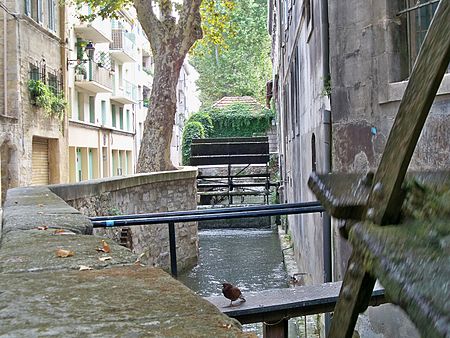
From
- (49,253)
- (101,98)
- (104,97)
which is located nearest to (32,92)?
(101,98)

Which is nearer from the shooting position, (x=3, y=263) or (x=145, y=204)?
(x=3, y=263)

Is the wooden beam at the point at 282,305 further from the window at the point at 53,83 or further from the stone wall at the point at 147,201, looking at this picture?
the window at the point at 53,83

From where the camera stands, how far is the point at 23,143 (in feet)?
61.2

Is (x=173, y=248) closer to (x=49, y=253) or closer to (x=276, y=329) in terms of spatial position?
(x=276, y=329)

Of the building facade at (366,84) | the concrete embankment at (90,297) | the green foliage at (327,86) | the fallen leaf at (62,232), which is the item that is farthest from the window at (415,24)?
the concrete embankment at (90,297)

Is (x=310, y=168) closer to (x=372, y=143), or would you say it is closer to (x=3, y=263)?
(x=372, y=143)

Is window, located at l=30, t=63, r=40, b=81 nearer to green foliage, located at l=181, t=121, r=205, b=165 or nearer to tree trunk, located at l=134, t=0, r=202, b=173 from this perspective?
tree trunk, located at l=134, t=0, r=202, b=173

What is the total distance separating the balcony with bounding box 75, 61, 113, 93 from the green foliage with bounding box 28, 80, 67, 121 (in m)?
4.09

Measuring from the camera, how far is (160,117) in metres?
16.0

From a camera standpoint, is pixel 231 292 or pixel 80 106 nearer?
pixel 231 292

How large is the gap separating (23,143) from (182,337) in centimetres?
1803

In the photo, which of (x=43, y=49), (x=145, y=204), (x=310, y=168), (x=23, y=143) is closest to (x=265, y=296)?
(x=310, y=168)

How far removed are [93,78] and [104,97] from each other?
4.76 m

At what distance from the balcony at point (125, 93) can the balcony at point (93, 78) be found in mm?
2539
